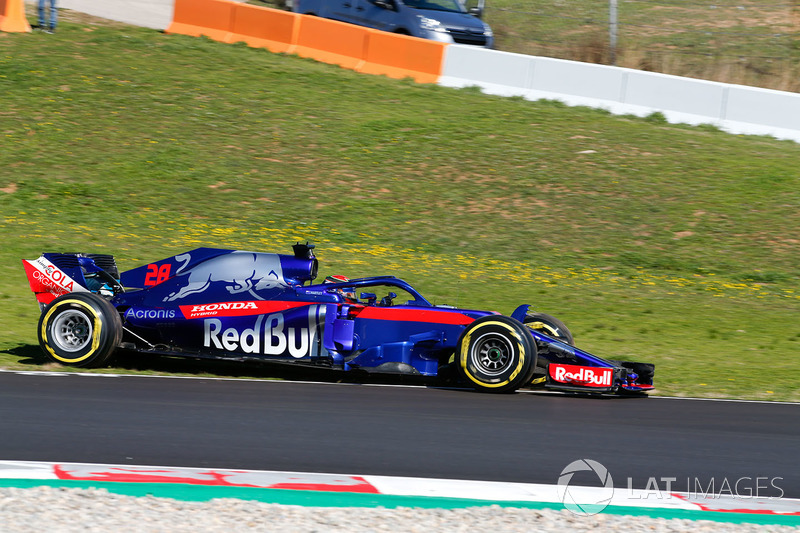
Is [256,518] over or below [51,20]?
below

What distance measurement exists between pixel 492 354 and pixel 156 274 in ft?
10.5

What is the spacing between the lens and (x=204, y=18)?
24.0 metres

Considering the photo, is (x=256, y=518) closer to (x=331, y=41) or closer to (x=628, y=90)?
(x=628, y=90)

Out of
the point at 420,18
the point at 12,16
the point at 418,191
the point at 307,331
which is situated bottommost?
the point at 307,331

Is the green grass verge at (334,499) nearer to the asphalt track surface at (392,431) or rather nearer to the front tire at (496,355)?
the asphalt track surface at (392,431)

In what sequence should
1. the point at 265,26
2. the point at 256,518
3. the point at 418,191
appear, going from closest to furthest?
1. the point at 256,518
2. the point at 418,191
3. the point at 265,26

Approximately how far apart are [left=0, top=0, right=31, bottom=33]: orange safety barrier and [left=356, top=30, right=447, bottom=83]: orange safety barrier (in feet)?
24.7

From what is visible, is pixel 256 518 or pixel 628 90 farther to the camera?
pixel 628 90

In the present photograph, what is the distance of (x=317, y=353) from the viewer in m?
8.90

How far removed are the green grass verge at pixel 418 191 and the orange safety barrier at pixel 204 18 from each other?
1314 mm

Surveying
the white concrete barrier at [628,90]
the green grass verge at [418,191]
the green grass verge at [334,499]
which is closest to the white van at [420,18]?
the white concrete barrier at [628,90]

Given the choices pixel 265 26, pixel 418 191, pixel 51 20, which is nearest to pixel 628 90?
pixel 418 191

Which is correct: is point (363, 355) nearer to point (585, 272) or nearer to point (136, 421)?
point (136, 421)

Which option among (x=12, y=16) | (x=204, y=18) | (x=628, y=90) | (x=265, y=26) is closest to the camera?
(x=628, y=90)
